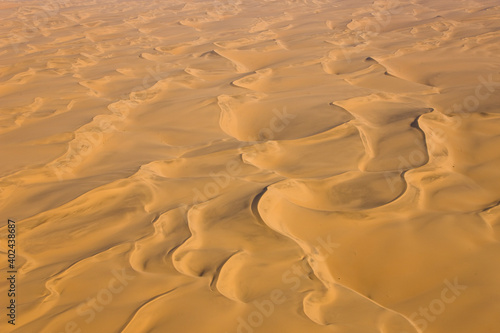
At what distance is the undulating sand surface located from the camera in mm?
1837

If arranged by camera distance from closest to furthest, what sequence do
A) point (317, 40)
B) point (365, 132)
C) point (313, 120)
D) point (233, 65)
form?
point (365, 132) → point (313, 120) → point (233, 65) → point (317, 40)

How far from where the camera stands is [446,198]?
8.00 feet

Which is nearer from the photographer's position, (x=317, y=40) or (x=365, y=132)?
(x=365, y=132)

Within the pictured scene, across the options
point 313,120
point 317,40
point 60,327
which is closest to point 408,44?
point 317,40

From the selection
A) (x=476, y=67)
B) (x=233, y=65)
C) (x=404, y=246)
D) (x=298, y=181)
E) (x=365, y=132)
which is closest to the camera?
(x=404, y=246)

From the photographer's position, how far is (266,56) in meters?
6.19

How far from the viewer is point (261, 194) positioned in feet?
8.14

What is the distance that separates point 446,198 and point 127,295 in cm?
168

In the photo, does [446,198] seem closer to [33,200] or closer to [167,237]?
[167,237]

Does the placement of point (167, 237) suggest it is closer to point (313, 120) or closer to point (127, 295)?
point (127, 295)

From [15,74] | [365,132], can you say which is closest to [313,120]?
[365,132]

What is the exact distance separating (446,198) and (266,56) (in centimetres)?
418

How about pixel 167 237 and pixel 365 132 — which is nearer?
pixel 167 237

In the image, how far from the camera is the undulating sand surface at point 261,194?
1.84 metres
